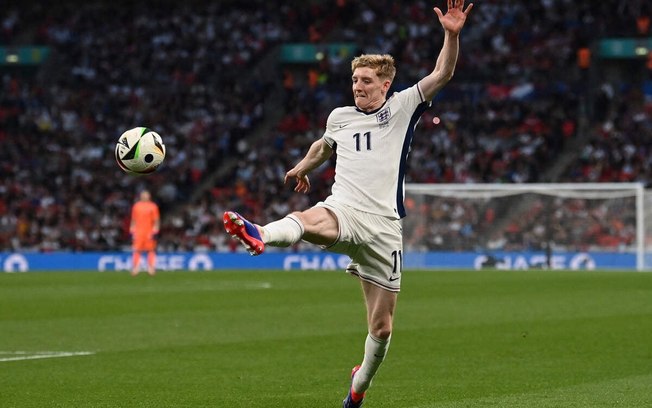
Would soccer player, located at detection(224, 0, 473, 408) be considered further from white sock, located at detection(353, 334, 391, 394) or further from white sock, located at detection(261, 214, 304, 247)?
white sock, located at detection(261, 214, 304, 247)

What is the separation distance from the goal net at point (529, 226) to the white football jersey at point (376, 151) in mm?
25973

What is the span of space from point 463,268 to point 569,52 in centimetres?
941

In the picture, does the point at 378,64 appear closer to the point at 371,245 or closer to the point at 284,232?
the point at 371,245

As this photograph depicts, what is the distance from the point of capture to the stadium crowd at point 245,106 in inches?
1464

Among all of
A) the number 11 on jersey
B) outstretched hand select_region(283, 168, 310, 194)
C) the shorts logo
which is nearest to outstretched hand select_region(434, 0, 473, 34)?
the shorts logo

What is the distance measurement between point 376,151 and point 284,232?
4.00 feet

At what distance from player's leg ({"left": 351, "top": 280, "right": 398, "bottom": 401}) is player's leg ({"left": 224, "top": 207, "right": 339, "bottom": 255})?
2.05ft

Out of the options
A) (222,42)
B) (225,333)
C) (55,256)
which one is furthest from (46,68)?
(225,333)

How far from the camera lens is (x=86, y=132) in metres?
40.4

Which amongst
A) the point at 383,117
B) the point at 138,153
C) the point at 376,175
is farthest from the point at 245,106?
the point at 376,175

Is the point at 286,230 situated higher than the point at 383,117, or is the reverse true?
the point at 383,117

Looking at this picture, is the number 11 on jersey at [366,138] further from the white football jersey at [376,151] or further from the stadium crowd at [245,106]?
the stadium crowd at [245,106]

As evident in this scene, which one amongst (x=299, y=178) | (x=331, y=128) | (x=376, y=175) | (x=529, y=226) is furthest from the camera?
(x=529, y=226)

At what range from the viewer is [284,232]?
7.04 metres
